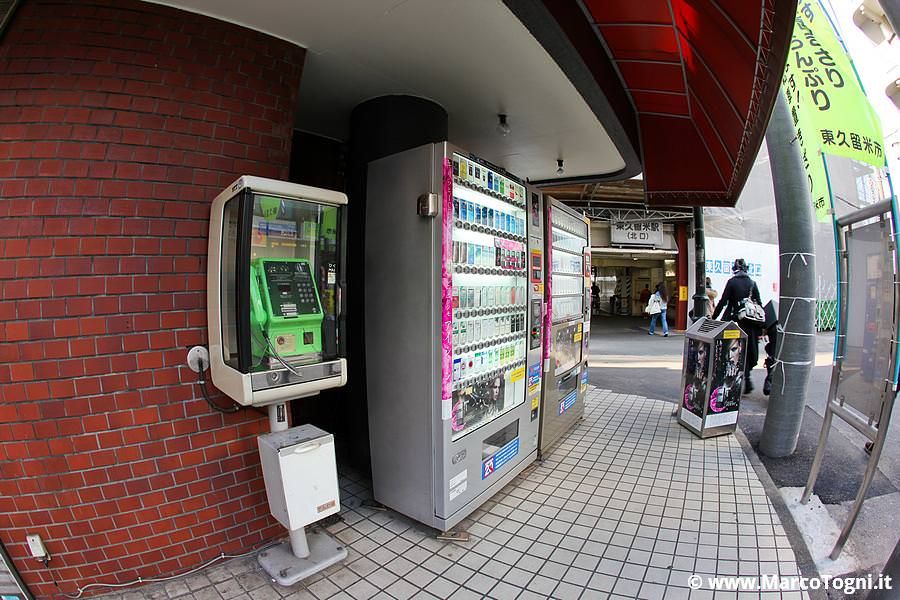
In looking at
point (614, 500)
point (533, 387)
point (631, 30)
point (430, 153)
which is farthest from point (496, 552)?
point (631, 30)

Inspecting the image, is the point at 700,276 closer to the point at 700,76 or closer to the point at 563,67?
the point at 700,76

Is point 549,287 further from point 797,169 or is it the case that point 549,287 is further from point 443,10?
point 797,169

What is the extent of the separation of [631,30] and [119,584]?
5.26 meters

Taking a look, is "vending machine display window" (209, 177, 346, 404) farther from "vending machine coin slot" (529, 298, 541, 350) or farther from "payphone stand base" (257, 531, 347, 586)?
"vending machine coin slot" (529, 298, 541, 350)

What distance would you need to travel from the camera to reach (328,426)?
4047 mm

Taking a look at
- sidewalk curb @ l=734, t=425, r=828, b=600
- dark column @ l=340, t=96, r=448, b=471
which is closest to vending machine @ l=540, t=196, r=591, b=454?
dark column @ l=340, t=96, r=448, b=471

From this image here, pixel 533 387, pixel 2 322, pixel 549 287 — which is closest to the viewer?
pixel 2 322

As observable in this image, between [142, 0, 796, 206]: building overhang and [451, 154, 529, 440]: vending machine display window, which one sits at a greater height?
[142, 0, 796, 206]: building overhang

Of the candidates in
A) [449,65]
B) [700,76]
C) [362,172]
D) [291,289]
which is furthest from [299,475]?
[700,76]

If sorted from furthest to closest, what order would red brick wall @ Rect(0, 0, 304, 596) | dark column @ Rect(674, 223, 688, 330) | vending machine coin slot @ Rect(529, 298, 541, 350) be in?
1. dark column @ Rect(674, 223, 688, 330)
2. vending machine coin slot @ Rect(529, 298, 541, 350)
3. red brick wall @ Rect(0, 0, 304, 596)

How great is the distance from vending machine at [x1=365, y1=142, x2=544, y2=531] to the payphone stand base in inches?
20.8

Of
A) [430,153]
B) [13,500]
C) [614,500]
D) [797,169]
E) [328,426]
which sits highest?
[797,169]

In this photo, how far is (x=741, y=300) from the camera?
5734 millimetres

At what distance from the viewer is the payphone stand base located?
7.47ft
